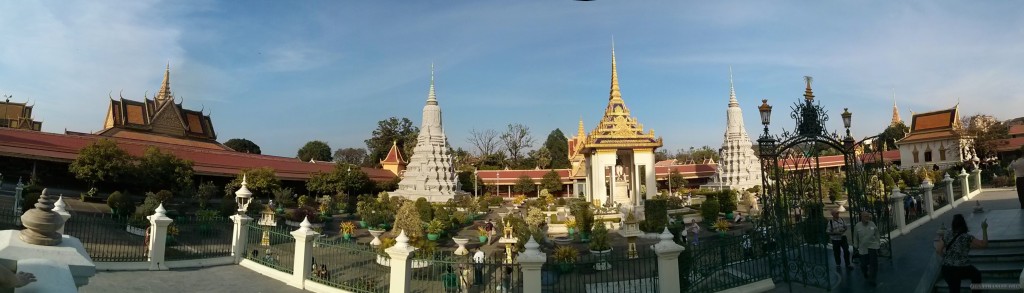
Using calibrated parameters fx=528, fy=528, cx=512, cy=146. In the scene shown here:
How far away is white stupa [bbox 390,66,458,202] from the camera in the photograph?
36969 millimetres

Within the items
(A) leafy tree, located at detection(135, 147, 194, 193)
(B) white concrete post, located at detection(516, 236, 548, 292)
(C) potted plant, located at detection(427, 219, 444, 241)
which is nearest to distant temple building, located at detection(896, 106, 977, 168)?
(C) potted plant, located at detection(427, 219, 444, 241)

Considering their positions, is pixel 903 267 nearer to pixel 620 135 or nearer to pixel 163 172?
pixel 620 135

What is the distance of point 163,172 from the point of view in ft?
78.5

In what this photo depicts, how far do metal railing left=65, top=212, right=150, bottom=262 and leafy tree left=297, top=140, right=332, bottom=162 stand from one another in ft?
194

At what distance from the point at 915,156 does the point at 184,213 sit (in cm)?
5154

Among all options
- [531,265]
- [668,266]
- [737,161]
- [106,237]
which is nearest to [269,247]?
[106,237]

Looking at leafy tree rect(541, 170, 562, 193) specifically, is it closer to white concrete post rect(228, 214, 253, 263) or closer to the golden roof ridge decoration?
the golden roof ridge decoration

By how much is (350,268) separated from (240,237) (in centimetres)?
283

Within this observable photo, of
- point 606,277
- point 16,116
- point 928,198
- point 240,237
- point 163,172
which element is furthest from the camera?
point 16,116

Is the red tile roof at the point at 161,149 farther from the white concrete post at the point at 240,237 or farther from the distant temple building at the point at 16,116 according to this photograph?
the white concrete post at the point at 240,237

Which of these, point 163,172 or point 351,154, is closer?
point 163,172

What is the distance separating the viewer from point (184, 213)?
23.0 meters

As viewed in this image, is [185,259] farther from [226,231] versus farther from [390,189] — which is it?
[390,189]

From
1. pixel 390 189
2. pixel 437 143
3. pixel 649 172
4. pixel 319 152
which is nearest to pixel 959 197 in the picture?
pixel 649 172
